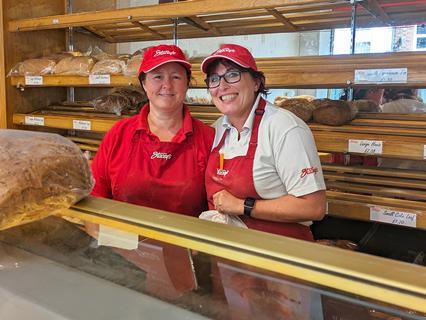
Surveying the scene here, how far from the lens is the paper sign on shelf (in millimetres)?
777

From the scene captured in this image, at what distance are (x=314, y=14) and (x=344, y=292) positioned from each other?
215 cm

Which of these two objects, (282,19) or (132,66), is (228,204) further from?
(282,19)

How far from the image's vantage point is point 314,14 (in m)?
2.46

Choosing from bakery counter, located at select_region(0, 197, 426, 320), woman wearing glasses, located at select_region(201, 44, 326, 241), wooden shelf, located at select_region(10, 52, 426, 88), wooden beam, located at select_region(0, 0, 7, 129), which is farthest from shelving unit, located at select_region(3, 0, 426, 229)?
bakery counter, located at select_region(0, 197, 426, 320)

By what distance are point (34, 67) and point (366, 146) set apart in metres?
2.23

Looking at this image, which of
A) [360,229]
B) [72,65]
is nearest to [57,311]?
[360,229]

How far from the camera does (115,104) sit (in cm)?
271

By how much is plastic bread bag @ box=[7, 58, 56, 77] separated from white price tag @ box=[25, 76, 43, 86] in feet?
0.07

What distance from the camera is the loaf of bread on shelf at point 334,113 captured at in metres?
2.02

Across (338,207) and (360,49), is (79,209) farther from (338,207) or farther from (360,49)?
(360,49)

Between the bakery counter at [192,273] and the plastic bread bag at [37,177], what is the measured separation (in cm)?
5

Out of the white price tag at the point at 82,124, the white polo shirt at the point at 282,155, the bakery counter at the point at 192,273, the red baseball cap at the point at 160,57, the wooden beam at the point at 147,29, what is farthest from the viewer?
the wooden beam at the point at 147,29

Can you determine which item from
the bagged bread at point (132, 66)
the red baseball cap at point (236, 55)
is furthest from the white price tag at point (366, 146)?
the bagged bread at point (132, 66)

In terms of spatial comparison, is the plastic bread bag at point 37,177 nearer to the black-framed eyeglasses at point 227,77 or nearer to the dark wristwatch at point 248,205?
the dark wristwatch at point 248,205
